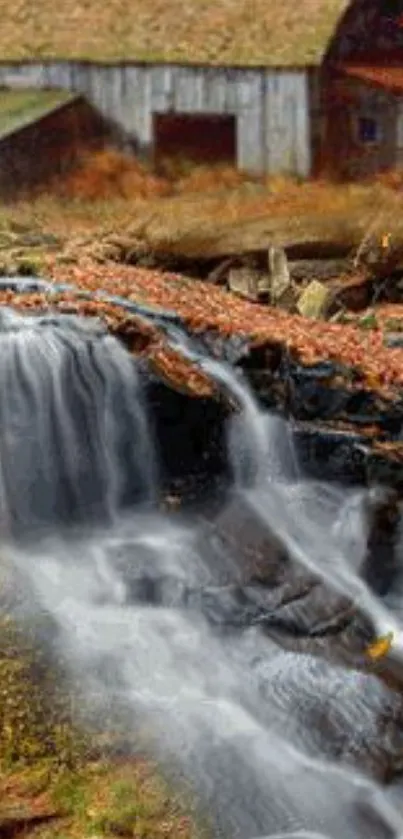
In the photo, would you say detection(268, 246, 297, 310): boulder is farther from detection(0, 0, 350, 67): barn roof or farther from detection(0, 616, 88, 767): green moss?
detection(0, 616, 88, 767): green moss

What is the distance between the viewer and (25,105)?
25406 mm

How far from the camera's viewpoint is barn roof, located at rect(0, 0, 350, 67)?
2511cm

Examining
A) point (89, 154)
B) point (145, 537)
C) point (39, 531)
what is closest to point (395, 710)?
point (145, 537)

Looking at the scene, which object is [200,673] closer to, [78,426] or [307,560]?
[307,560]

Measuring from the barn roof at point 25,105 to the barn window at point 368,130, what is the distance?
19.4 feet

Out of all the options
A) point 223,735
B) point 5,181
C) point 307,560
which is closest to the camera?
point 223,735

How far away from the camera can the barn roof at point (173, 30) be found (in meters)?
25.1

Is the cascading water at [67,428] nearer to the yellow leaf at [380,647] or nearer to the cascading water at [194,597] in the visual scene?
the cascading water at [194,597]

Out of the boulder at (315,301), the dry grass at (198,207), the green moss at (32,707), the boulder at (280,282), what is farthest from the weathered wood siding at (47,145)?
the green moss at (32,707)

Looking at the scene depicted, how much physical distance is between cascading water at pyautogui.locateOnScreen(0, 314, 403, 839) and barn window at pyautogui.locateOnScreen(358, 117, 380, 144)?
485 inches

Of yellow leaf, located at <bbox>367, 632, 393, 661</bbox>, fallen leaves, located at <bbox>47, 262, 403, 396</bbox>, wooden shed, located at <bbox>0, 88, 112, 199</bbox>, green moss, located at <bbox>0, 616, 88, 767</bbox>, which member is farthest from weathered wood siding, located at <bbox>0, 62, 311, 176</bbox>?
green moss, located at <bbox>0, 616, 88, 767</bbox>

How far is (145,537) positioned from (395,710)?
361 centimetres

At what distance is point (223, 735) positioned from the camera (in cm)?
1063

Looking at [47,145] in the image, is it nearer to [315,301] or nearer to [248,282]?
[248,282]
